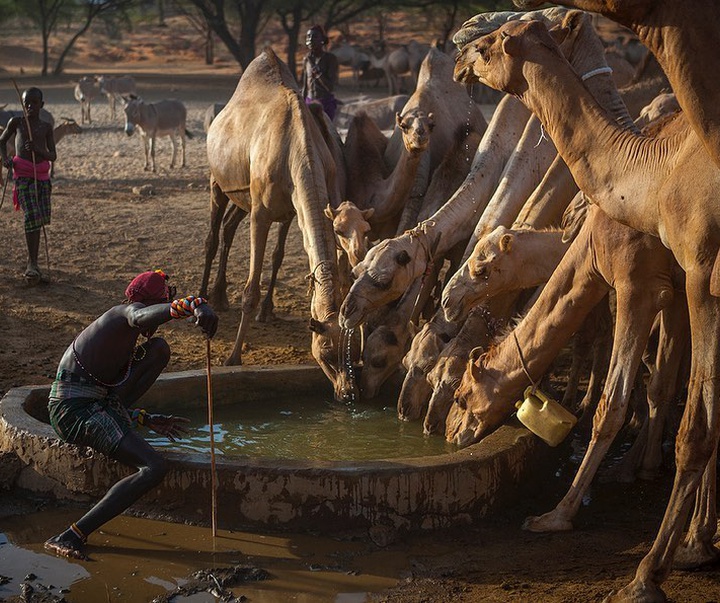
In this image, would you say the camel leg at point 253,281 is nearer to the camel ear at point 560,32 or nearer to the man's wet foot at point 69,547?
the camel ear at point 560,32

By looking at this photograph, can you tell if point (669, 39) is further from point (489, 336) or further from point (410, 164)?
point (410, 164)

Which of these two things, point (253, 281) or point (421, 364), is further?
point (253, 281)

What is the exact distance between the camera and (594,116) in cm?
557

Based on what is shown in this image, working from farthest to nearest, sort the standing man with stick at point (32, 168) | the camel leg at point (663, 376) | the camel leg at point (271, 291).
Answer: the standing man with stick at point (32, 168), the camel leg at point (271, 291), the camel leg at point (663, 376)

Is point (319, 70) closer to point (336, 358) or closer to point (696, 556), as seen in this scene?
point (336, 358)

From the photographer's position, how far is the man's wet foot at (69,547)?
18.0ft

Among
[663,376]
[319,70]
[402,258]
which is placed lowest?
[663,376]

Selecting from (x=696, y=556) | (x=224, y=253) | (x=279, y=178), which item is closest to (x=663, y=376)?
(x=696, y=556)

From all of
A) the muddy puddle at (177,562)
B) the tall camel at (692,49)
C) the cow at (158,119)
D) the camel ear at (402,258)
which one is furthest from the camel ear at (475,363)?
the cow at (158,119)

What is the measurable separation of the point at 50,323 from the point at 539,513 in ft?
18.1

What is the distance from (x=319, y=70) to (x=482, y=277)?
730 cm

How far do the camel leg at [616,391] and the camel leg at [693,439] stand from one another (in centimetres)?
79

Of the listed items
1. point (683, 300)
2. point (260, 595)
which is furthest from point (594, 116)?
point (260, 595)

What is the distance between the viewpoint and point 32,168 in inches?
446
